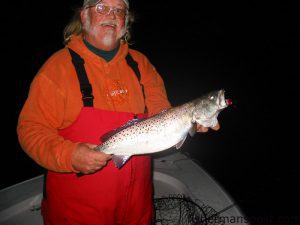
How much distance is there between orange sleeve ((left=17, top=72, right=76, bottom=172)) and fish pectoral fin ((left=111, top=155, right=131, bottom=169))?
0.45 m

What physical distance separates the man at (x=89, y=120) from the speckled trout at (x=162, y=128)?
133 mm

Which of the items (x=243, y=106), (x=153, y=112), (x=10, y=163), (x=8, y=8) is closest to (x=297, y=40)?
(x=243, y=106)

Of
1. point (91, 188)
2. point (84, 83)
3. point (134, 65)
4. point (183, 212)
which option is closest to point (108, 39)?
point (134, 65)

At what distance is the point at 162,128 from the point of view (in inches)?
119

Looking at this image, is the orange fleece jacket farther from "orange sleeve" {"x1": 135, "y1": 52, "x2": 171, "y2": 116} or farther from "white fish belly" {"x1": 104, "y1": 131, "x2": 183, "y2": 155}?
"white fish belly" {"x1": 104, "y1": 131, "x2": 183, "y2": 155}

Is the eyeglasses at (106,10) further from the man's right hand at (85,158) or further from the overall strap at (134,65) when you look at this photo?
the man's right hand at (85,158)

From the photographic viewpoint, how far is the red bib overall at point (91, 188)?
2.86 meters

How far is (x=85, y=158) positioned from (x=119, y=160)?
41cm

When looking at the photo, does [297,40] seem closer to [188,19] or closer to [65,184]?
[188,19]

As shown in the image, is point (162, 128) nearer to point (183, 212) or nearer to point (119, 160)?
point (119, 160)

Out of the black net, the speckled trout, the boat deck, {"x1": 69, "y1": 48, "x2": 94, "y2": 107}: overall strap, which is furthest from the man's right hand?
the boat deck

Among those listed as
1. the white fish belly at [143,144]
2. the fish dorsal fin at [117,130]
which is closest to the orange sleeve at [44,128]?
the fish dorsal fin at [117,130]

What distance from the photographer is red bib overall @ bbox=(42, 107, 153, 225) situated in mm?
2855

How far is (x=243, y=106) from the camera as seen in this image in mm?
15914
